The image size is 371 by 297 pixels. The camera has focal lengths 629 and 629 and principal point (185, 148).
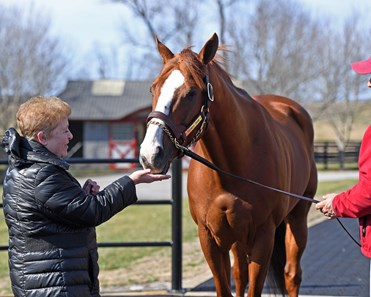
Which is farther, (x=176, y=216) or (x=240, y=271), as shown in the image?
(x=176, y=216)

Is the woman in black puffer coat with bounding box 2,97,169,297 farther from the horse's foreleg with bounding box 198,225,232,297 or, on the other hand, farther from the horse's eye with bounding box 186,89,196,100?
the horse's foreleg with bounding box 198,225,232,297

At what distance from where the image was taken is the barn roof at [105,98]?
3350 centimetres

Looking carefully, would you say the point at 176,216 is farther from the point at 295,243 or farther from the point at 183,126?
the point at 183,126

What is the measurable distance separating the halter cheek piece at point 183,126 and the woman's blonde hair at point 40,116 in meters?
0.66

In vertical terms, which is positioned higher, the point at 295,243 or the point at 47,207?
the point at 47,207

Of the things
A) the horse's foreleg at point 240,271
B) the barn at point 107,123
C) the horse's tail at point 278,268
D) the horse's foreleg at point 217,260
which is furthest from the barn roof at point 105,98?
the horse's foreleg at point 217,260

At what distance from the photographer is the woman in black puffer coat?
9.14 ft

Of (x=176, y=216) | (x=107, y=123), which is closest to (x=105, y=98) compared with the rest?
(x=107, y=123)

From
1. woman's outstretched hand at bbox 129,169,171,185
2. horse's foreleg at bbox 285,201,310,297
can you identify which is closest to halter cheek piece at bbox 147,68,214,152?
woman's outstretched hand at bbox 129,169,171,185

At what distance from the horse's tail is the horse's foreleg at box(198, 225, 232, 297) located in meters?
1.15

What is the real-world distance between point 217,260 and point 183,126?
1186 mm

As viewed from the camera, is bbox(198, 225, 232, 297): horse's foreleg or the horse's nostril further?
bbox(198, 225, 232, 297): horse's foreleg

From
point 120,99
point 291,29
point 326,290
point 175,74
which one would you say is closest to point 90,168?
point 120,99

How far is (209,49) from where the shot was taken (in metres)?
3.78
